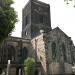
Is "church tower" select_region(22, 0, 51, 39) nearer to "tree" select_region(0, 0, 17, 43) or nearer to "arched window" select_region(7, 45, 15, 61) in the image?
"arched window" select_region(7, 45, 15, 61)

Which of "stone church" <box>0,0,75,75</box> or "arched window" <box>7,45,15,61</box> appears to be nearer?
"stone church" <box>0,0,75,75</box>

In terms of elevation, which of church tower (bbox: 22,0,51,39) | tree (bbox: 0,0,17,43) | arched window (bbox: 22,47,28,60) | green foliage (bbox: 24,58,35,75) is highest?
church tower (bbox: 22,0,51,39)

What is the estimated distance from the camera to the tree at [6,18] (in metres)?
14.7

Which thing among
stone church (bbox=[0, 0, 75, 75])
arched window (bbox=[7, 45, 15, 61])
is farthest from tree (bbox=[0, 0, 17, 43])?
arched window (bbox=[7, 45, 15, 61])

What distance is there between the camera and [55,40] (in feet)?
103

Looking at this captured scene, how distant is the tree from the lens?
14.7 m

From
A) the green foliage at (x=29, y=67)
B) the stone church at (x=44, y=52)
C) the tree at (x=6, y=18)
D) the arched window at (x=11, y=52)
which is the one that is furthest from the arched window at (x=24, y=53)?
the tree at (x=6, y=18)

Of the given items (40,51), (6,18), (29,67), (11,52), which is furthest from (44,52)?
(6,18)

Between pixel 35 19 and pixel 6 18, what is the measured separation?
1034 inches

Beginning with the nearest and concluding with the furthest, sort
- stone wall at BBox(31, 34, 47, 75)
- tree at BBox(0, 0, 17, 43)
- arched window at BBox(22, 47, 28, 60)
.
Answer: tree at BBox(0, 0, 17, 43) < stone wall at BBox(31, 34, 47, 75) < arched window at BBox(22, 47, 28, 60)

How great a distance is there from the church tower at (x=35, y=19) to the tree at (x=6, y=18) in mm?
23821

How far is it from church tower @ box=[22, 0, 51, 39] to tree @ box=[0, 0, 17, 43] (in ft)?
78.2

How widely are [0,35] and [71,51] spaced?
20446 mm

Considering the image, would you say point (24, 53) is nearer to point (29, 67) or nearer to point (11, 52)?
point (11, 52)
